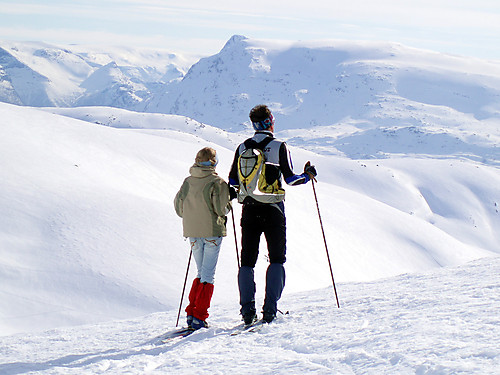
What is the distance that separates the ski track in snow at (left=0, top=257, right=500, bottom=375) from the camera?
480 cm

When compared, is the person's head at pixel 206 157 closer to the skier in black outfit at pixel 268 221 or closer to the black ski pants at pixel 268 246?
the skier in black outfit at pixel 268 221

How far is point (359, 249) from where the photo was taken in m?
28.8

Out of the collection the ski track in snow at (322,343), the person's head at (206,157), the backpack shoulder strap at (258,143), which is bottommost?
the ski track in snow at (322,343)

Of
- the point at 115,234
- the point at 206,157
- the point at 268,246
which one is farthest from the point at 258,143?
the point at 115,234

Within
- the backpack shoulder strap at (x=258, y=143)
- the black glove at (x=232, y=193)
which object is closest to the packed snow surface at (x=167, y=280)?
the black glove at (x=232, y=193)

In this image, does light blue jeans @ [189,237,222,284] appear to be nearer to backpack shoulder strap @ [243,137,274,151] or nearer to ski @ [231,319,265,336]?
ski @ [231,319,265,336]

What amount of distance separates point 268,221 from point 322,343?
171cm

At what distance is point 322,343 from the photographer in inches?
222

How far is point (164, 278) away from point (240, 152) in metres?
9.22

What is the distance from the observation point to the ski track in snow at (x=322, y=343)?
189 inches

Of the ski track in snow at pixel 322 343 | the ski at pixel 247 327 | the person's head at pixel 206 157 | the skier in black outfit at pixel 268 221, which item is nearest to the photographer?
the ski track in snow at pixel 322 343

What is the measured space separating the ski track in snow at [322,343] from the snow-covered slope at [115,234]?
5550 millimetres

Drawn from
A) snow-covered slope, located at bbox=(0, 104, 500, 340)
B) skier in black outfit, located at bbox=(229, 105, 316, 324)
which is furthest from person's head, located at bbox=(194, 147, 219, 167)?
→ snow-covered slope, located at bbox=(0, 104, 500, 340)

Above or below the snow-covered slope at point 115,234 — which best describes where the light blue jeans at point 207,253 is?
below
